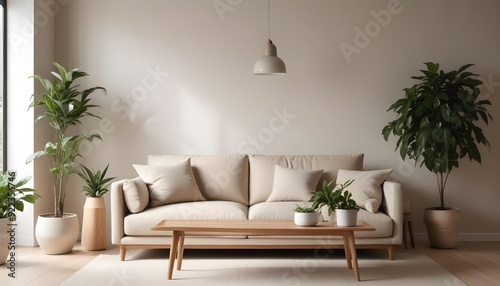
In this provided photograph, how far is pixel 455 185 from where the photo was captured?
588cm

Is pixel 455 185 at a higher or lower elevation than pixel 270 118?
lower

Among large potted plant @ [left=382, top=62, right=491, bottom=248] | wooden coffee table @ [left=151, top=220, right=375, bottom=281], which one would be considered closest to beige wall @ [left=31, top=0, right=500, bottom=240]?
large potted plant @ [left=382, top=62, right=491, bottom=248]

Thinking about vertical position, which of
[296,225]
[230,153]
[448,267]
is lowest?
[448,267]

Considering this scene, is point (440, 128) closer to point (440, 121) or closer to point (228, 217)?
point (440, 121)

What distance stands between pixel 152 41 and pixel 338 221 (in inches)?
115

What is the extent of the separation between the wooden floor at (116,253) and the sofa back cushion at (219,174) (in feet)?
3.32

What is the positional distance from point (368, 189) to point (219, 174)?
4.71 feet

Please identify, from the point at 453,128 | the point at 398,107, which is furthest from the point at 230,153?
the point at 453,128

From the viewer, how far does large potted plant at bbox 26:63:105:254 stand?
5.05 m

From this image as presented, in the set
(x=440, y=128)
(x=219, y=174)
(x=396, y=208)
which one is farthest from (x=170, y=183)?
(x=440, y=128)

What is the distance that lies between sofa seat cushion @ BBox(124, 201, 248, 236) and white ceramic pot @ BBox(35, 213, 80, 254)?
0.68m

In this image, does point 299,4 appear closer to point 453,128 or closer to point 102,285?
point 453,128

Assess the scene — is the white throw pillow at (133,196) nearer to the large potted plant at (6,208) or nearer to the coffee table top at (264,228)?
the coffee table top at (264,228)

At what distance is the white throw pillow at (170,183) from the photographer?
514cm
